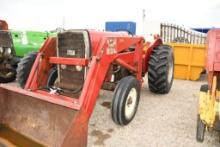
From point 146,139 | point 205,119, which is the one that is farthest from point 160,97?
point 205,119

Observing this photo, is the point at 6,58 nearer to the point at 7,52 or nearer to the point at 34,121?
the point at 7,52

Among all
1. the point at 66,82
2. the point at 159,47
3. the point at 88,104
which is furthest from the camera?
the point at 159,47

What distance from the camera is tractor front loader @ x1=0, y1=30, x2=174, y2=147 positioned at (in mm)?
2838

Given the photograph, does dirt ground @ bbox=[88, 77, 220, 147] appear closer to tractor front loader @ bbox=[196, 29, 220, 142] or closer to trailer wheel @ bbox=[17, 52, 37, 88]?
tractor front loader @ bbox=[196, 29, 220, 142]

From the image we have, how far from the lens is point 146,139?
3.37 meters

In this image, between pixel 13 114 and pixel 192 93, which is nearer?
pixel 13 114

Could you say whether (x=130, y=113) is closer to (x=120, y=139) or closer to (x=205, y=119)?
(x=120, y=139)

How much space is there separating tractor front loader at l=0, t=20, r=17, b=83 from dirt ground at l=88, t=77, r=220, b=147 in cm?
252

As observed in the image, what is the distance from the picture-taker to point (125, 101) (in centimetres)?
350

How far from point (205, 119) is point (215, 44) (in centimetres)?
92

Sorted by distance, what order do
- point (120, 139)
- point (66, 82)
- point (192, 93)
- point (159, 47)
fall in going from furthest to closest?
point (192, 93) < point (159, 47) < point (66, 82) < point (120, 139)

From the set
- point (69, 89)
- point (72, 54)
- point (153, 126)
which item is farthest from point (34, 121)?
point (153, 126)

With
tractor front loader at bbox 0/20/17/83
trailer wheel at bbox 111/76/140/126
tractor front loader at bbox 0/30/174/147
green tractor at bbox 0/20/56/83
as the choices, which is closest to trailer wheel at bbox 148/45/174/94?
tractor front loader at bbox 0/30/174/147

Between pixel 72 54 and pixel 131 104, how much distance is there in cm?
114
